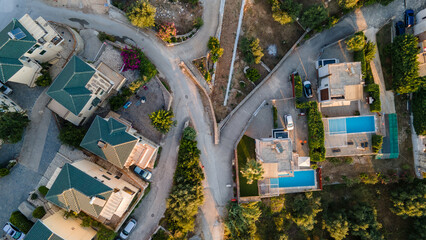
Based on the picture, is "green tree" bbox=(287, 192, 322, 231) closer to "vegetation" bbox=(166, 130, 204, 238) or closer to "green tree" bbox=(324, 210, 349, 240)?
"green tree" bbox=(324, 210, 349, 240)

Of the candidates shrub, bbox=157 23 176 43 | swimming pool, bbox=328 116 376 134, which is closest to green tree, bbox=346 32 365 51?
swimming pool, bbox=328 116 376 134

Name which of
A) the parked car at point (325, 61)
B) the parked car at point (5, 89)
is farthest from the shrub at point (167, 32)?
the parked car at point (325, 61)

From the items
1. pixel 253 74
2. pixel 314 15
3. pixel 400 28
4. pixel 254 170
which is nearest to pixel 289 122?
pixel 253 74

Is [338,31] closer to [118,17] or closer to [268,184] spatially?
[268,184]

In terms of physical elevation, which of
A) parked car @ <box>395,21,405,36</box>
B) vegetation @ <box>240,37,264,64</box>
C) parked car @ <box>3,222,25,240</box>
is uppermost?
parked car @ <box>395,21,405,36</box>

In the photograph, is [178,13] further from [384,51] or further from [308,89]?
[384,51]

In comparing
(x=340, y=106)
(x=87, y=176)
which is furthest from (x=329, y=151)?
(x=87, y=176)

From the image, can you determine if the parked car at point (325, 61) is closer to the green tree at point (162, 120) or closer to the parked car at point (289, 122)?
the parked car at point (289, 122)
